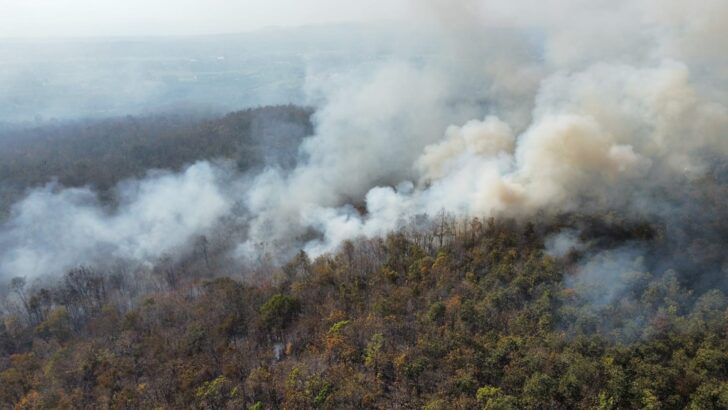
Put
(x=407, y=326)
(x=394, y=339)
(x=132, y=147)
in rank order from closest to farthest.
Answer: (x=394, y=339)
(x=407, y=326)
(x=132, y=147)

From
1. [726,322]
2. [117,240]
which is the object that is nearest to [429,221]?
[726,322]

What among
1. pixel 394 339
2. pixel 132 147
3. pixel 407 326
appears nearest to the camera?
pixel 394 339

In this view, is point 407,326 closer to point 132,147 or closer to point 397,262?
point 397,262

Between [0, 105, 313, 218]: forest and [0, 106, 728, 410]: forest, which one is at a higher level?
[0, 105, 313, 218]: forest

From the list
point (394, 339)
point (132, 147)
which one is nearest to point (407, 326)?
point (394, 339)

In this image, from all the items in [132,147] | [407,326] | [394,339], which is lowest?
[394,339]

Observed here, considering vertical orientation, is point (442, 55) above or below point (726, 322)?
above

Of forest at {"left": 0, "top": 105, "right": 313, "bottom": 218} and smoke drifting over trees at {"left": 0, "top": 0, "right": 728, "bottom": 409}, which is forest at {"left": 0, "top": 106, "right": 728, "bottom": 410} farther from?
forest at {"left": 0, "top": 105, "right": 313, "bottom": 218}

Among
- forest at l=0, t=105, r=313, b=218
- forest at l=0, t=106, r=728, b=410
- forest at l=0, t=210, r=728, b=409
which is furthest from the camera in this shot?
forest at l=0, t=105, r=313, b=218

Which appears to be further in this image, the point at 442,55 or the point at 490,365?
the point at 442,55

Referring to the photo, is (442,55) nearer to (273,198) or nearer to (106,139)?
(273,198)

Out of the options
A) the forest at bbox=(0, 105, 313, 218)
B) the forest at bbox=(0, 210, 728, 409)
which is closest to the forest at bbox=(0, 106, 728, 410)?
the forest at bbox=(0, 210, 728, 409)
